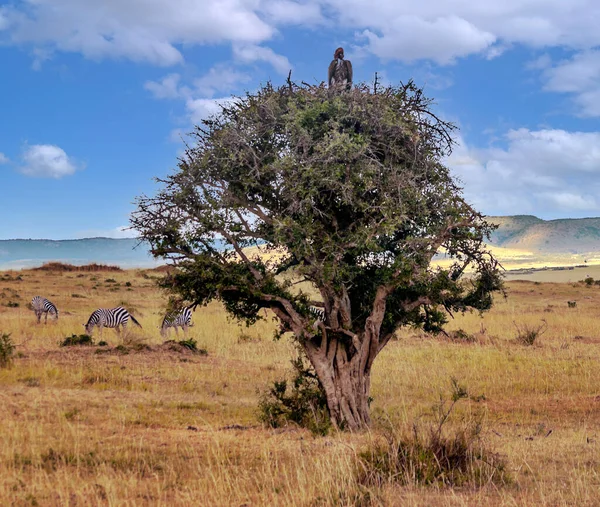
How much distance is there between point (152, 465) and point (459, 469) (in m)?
4.07

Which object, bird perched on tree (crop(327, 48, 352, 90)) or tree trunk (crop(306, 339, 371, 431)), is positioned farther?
bird perched on tree (crop(327, 48, 352, 90))

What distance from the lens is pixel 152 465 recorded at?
874cm

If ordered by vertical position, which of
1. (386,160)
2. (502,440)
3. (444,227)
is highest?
(386,160)

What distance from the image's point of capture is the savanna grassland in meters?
7.50

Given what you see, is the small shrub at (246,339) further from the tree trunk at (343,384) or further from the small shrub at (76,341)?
the tree trunk at (343,384)

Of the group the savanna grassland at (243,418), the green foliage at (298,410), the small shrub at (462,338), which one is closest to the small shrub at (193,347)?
the savanna grassland at (243,418)

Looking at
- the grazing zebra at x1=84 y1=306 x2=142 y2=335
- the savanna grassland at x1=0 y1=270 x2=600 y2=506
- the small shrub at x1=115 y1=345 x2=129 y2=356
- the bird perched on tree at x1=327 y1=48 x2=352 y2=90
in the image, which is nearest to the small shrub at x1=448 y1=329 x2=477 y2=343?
the savanna grassland at x1=0 y1=270 x2=600 y2=506

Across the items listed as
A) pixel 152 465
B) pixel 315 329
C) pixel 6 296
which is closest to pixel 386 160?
pixel 315 329

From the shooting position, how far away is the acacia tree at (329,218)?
11.5 metres

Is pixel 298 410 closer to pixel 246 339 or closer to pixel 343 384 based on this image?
pixel 343 384

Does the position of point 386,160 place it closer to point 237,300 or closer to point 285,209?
point 285,209

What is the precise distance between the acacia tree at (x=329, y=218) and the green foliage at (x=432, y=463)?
3.44 metres

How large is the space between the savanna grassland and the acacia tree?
1335 millimetres

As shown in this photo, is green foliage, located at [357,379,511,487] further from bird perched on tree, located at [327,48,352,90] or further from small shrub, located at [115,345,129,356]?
small shrub, located at [115,345,129,356]
